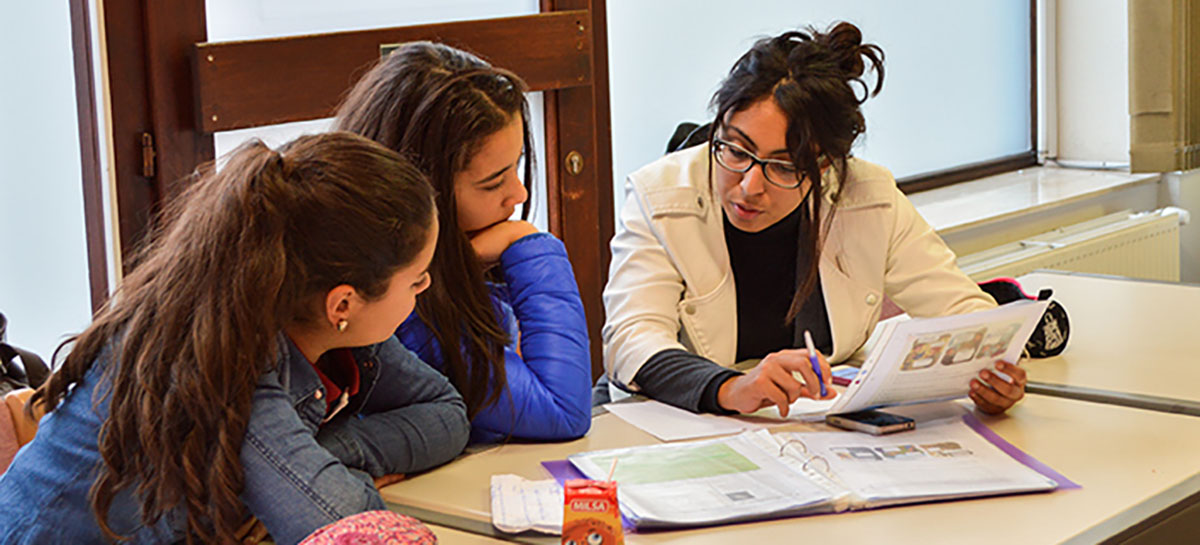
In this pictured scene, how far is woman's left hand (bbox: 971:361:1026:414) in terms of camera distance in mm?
1774

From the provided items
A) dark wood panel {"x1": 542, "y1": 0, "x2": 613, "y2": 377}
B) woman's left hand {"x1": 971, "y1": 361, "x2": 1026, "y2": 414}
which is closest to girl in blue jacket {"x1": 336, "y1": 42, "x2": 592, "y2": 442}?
woman's left hand {"x1": 971, "y1": 361, "x2": 1026, "y2": 414}

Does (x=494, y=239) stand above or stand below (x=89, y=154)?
below

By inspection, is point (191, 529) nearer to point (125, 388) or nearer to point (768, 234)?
point (125, 388)

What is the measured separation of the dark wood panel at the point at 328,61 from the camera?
2205 mm

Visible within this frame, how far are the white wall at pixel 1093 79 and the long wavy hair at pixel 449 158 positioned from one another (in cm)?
345

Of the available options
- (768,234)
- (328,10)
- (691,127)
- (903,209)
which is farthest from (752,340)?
(328,10)

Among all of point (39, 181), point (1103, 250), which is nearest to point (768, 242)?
point (39, 181)

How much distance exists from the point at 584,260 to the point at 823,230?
946 mm

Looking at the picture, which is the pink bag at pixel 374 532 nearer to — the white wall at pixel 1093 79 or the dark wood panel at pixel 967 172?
the dark wood panel at pixel 967 172

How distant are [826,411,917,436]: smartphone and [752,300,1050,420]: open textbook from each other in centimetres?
1

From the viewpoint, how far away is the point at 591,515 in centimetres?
123

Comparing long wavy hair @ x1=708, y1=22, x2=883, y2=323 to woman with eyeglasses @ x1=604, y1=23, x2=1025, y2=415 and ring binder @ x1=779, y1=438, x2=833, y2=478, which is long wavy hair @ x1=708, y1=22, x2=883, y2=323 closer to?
woman with eyeglasses @ x1=604, y1=23, x2=1025, y2=415

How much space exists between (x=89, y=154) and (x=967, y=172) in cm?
312

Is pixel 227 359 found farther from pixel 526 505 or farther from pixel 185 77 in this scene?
pixel 185 77
